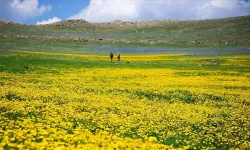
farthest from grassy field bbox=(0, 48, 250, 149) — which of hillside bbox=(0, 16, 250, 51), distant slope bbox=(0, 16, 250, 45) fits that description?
distant slope bbox=(0, 16, 250, 45)

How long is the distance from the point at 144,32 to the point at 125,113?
12543 cm

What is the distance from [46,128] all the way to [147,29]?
452 ft

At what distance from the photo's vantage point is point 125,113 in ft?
57.5

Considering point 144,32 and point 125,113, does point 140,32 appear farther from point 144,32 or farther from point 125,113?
point 125,113

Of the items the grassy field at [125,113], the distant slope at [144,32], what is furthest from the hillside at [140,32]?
the grassy field at [125,113]

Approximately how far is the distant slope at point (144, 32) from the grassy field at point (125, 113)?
245 ft

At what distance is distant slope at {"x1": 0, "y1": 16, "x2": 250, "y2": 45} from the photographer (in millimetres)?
107125

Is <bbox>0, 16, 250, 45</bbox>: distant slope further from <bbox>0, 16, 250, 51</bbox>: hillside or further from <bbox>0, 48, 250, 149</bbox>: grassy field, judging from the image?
<bbox>0, 48, 250, 149</bbox>: grassy field

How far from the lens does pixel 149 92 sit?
2561 centimetres

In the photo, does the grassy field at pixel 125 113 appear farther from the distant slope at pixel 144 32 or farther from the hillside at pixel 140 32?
the distant slope at pixel 144 32

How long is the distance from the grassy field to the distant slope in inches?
2946

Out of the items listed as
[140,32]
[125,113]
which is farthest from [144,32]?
[125,113]

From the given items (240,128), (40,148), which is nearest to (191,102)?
(240,128)

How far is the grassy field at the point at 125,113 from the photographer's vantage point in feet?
38.1
